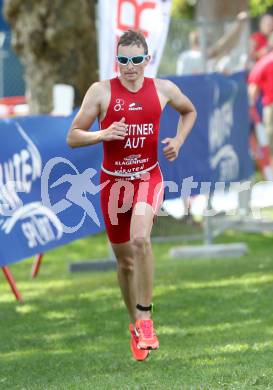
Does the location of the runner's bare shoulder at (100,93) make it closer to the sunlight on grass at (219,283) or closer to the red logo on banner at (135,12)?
the sunlight on grass at (219,283)

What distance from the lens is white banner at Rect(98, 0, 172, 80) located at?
11500mm

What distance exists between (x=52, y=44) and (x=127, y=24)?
4.21m

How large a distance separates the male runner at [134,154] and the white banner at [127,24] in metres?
3.32

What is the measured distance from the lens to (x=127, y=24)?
11562 millimetres

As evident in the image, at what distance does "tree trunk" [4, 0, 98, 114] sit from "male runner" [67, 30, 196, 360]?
743 cm

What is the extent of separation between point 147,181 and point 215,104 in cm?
591

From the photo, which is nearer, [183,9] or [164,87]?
[164,87]

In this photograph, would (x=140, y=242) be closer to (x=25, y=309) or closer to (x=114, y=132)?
(x=114, y=132)

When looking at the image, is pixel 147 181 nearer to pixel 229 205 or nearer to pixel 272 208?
pixel 229 205

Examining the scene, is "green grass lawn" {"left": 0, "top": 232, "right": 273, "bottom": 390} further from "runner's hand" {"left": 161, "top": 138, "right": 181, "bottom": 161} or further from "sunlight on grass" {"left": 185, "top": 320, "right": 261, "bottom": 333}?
"runner's hand" {"left": 161, "top": 138, "right": 181, "bottom": 161}

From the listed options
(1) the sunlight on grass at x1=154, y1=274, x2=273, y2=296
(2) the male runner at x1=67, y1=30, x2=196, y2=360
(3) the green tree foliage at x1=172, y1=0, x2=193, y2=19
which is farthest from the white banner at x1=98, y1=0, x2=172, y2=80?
(3) the green tree foliage at x1=172, y1=0, x2=193, y2=19

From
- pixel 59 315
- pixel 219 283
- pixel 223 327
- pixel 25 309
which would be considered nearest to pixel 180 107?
pixel 223 327

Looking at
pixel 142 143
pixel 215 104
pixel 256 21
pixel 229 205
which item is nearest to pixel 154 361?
pixel 142 143

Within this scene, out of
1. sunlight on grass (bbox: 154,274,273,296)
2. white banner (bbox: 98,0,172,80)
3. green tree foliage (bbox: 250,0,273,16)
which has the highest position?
white banner (bbox: 98,0,172,80)
